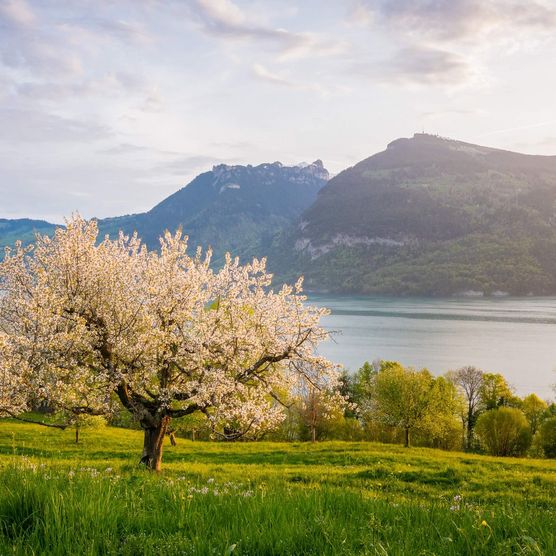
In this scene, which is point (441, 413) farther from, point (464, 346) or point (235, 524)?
point (464, 346)

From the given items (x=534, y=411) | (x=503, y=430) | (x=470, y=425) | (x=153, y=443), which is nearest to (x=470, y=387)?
(x=470, y=425)

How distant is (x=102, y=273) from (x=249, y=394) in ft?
22.5

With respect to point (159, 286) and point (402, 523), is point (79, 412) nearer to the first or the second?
point (159, 286)

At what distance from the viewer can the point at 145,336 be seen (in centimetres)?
1652

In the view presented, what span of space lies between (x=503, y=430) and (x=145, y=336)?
58084mm

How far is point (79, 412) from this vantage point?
16.8m

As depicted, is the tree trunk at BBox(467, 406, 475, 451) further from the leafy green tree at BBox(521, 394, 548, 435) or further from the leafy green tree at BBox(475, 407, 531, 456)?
the leafy green tree at BBox(475, 407, 531, 456)

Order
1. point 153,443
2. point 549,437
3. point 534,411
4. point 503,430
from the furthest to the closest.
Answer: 1. point 534,411
2. point 503,430
3. point 549,437
4. point 153,443

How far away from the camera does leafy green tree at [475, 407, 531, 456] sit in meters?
62.1

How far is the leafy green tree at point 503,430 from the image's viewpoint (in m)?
62.1

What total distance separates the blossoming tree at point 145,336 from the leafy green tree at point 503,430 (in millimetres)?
51892

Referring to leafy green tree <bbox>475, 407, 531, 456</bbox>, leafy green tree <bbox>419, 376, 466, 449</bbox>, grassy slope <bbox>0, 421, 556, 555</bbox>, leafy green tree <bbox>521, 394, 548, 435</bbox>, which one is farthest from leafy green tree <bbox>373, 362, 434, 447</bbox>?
grassy slope <bbox>0, 421, 556, 555</bbox>

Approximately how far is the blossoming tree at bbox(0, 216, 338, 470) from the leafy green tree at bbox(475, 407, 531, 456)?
5189 centimetres

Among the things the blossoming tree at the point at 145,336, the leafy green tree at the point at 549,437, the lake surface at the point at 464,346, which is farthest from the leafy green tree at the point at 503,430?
the blossoming tree at the point at 145,336
